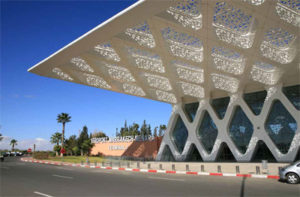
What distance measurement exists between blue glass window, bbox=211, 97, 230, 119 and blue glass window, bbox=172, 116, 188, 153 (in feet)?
17.6

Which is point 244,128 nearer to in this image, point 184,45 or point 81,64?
point 184,45

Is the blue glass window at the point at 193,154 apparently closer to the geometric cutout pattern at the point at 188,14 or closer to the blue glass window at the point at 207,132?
the blue glass window at the point at 207,132

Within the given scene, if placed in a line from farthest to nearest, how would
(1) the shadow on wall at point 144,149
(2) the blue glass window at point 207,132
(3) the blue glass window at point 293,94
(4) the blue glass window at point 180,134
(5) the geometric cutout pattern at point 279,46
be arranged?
(1) the shadow on wall at point 144,149 < (4) the blue glass window at point 180,134 < (2) the blue glass window at point 207,132 < (3) the blue glass window at point 293,94 < (5) the geometric cutout pattern at point 279,46

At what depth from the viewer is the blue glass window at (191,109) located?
33716 millimetres

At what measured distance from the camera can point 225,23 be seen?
49.4 ft

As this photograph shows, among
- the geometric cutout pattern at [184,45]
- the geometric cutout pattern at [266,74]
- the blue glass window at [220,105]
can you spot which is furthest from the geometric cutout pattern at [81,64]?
the blue glass window at [220,105]

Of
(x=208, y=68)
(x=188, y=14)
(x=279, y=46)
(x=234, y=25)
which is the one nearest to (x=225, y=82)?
(x=208, y=68)

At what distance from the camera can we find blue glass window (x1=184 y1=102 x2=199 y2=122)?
111ft

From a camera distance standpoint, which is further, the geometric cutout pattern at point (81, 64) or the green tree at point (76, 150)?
the green tree at point (76, 150)

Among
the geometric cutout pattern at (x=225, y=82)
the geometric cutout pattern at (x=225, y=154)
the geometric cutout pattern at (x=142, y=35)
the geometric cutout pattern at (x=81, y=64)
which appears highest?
the geometric cutout pattern at (x=142, y=35)

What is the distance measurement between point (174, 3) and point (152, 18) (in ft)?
6.46

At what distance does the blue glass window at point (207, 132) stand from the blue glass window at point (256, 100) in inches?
205

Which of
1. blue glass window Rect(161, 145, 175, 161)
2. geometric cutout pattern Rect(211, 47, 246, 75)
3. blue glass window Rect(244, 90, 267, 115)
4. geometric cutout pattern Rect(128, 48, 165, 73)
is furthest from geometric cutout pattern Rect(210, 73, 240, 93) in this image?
blue glass window Rect(161, 145, 175, 161)

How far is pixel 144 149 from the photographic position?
39.3 m
